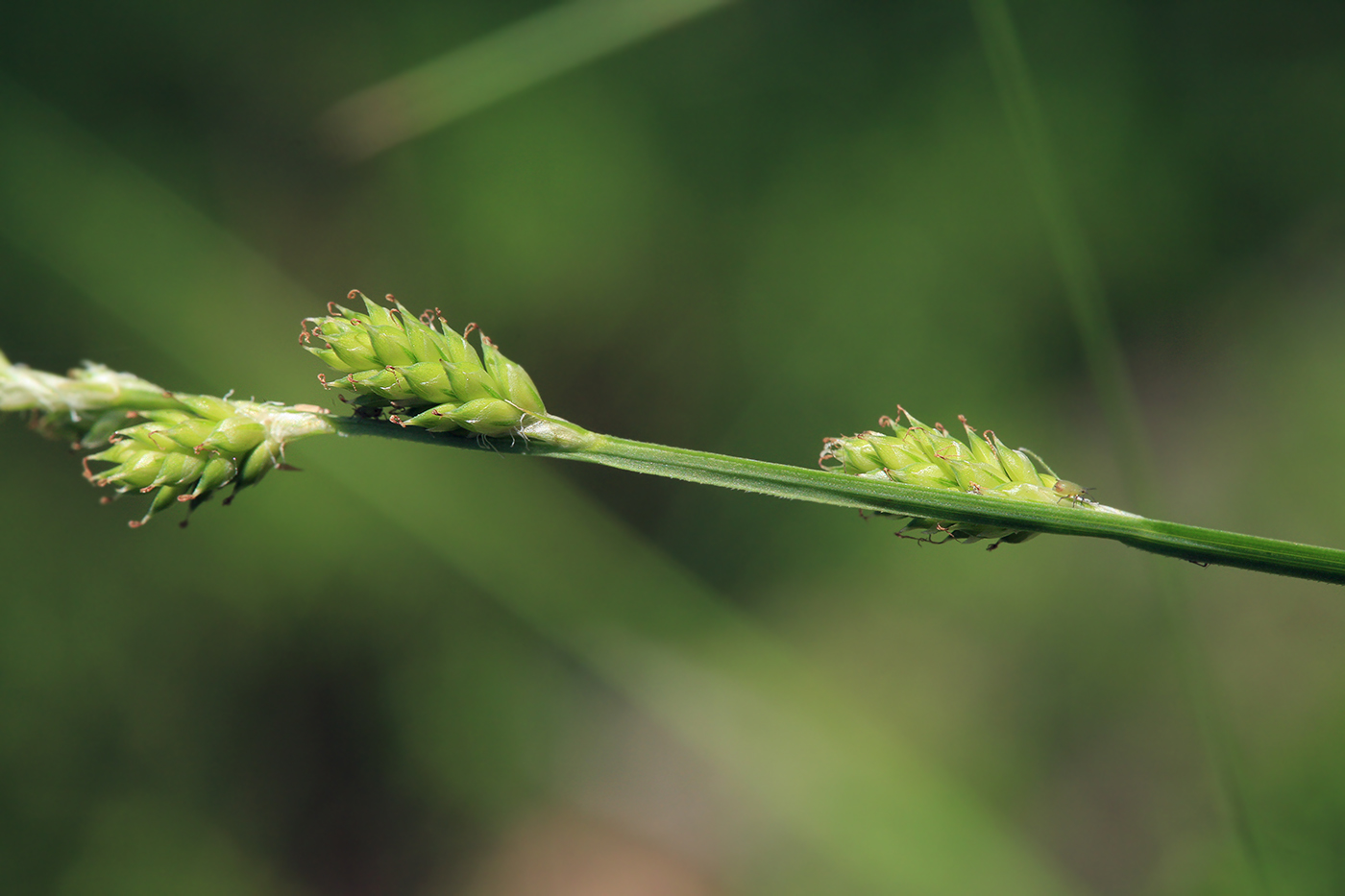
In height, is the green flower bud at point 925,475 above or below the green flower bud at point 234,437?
above

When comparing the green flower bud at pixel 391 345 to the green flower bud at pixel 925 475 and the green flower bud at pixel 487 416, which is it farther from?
the green flower bud at pixel 925 475

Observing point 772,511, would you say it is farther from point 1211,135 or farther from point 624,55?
point 1211,135

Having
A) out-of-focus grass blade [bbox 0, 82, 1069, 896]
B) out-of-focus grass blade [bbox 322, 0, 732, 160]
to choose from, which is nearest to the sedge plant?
out-of-focus grass blade [bbox 322, 0, 732, 160]

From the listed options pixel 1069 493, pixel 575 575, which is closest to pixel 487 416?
pixel 1069 493

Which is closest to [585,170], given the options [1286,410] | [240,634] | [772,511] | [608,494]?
[608,494]

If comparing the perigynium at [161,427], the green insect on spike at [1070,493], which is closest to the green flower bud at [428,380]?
the perigynium at [161,427]

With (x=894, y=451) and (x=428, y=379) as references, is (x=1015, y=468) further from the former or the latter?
(x=428, y=379)
